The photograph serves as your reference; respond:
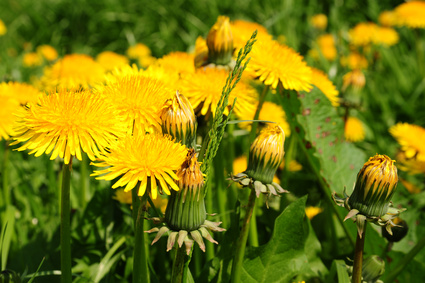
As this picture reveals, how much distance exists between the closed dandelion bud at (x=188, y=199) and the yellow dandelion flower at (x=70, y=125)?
0.18 metres

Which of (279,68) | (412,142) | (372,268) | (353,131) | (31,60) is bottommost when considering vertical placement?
(372,268)

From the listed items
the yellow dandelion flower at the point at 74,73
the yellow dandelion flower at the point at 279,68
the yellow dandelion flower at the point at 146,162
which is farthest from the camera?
the yellow dandelion flower at the point at 74,73

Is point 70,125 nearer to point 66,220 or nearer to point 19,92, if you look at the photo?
point 66,220

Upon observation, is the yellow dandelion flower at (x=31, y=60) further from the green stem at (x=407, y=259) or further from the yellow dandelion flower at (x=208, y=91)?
the green stem at (x=407, y=259)

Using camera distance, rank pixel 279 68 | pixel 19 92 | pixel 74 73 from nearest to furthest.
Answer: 1. pixel 279 68
2. pixel 19 92
3. pixel 74 73

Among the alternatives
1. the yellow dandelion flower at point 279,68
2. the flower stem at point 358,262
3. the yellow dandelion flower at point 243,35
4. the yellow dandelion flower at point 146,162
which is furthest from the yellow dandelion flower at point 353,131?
the yellow dandelion flower at point 146,162

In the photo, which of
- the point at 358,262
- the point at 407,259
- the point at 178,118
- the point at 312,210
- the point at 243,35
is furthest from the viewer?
the point at 312,210

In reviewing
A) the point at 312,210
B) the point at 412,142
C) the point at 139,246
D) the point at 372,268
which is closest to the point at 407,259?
the point at 372,268

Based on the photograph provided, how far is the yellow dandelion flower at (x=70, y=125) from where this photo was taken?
3.46 ft

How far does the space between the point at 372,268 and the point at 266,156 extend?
0.46 m

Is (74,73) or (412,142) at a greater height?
(74,73)

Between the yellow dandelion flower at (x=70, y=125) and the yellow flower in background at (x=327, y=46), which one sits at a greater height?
the yellow flower in background at (x=327, y=46)

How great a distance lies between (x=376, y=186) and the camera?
1.15 m

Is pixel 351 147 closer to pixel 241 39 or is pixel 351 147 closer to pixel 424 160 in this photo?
pixel 424 160
